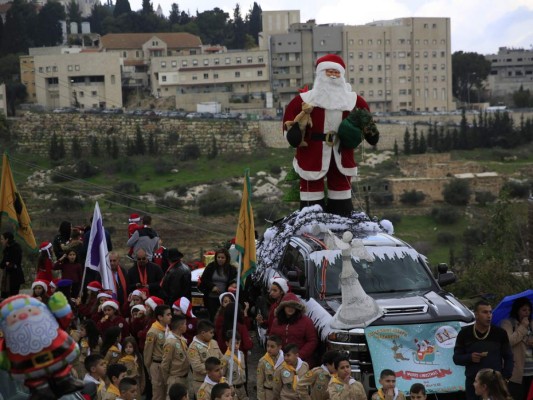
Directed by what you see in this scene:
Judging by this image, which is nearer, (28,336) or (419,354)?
(28,336)

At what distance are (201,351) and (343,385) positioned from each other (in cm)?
162

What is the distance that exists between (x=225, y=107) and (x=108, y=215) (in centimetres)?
4239

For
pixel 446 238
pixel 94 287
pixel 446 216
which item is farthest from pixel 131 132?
pixel 94 287

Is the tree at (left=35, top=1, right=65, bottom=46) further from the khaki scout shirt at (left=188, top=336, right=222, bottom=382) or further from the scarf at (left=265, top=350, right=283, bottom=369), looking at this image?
the scarf at (left=265, top=350, right=283, bottom=369)

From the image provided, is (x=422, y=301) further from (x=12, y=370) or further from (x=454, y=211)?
(x=454, y=211)

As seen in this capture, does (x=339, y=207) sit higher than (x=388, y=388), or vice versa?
(x=339, y=207)

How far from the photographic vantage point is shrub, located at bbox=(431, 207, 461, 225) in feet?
227

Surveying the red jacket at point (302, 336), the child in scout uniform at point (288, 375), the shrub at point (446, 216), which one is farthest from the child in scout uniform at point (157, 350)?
the shrub at point (446, 216)

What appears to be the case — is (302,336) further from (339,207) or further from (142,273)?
(339,207)

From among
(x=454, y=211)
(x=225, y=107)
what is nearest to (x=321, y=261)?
(x=454, y=211)

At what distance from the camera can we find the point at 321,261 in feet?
40.9

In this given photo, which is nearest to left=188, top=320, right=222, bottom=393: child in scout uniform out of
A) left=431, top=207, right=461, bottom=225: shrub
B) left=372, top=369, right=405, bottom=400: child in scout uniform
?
left=372, top=369, right=405, bottom=400: child in scout uniform

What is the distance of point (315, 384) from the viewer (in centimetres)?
1005

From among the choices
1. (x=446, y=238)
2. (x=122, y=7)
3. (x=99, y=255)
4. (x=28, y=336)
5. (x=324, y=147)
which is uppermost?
(x=122, y=7)
